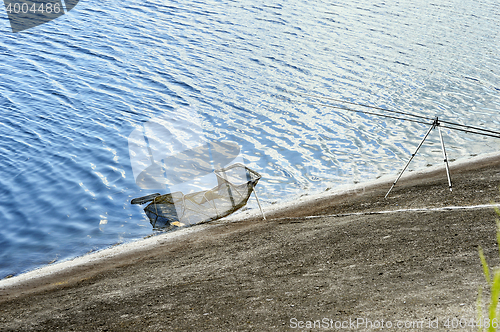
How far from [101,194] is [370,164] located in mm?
9574

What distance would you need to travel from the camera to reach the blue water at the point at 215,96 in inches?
495

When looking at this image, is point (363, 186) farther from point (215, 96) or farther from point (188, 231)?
point (215, 96)

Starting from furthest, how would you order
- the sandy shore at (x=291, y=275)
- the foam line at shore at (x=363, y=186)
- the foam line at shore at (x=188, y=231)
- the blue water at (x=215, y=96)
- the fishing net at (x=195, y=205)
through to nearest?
the blue water at (x=215, y=96) < the foam line at shore at (x=363, y=186) < the fishing net at (x=195, y=205) < the foam line at shore at (x=188, y=231) < the sandy shore at (x=291, y=275)

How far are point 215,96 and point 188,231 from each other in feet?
35.7

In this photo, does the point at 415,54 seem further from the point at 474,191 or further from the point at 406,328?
the point at 406,328

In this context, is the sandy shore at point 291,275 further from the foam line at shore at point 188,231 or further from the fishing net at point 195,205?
the fishing net at point 195,205

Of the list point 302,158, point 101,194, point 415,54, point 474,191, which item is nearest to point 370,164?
point 302,158

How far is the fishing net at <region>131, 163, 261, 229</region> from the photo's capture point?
11.4m

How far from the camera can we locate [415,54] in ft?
88.7

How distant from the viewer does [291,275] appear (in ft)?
22.4

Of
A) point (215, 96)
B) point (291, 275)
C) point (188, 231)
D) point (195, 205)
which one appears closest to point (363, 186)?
point (195, 205)

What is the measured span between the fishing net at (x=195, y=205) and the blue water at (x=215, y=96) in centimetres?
55

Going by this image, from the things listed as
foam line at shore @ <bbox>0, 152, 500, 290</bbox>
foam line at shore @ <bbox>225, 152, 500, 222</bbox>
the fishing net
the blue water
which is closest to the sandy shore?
foam line at shore @ <bbox>0, 152, 500, 290</bbox>

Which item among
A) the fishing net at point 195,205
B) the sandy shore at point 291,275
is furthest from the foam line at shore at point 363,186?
the sandy shore at point 291,275
